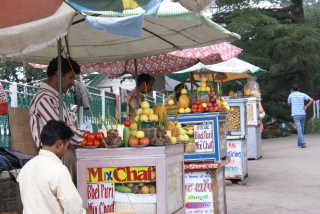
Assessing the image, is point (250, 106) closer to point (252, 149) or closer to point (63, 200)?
point (252, 149)

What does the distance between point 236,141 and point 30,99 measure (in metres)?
4.43

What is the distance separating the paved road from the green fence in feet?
9.08

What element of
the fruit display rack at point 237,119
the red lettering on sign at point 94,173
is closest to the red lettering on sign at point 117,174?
the red lettering on sign at point 94,173

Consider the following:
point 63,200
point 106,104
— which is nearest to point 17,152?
point 63,200

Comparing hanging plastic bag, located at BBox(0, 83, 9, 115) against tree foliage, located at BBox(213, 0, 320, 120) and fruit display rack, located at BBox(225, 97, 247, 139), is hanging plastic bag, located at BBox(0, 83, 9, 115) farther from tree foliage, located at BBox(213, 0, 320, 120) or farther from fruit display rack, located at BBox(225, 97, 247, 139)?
tree foliage, located at BBox(213, 0, 320, 120)

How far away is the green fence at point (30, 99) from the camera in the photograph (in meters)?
6.79

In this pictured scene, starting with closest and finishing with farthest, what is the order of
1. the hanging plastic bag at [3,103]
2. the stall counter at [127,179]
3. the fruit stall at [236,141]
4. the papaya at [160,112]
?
the stall counter at [127,179] < the papaya at [160,112] < the hanging plastic bag at [3,103] < the fruit stall at [236,141]

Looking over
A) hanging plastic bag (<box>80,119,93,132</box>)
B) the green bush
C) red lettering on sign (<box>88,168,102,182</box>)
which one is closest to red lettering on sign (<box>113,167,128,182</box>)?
red lettering on sign (<box>88,168,102,182</box>)

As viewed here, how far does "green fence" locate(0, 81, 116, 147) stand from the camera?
6.79 m

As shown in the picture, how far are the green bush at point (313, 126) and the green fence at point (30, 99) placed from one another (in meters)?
14.8

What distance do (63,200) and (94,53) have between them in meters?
3.17

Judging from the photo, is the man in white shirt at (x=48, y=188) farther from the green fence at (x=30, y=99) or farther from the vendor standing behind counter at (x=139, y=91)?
the vendor standing behind counter at (x=139, y=91)

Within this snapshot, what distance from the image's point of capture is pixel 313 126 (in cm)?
2462

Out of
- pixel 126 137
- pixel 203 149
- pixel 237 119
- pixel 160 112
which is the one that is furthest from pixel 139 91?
pixel 237 119
